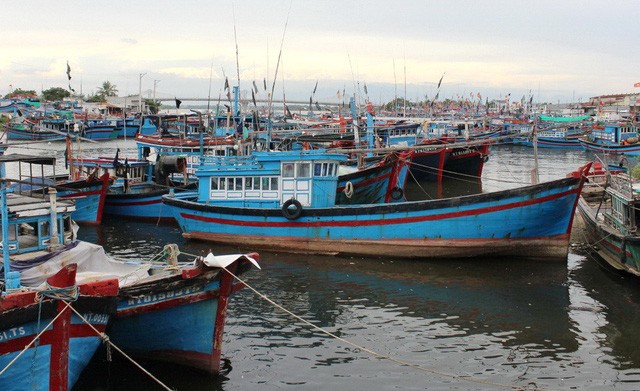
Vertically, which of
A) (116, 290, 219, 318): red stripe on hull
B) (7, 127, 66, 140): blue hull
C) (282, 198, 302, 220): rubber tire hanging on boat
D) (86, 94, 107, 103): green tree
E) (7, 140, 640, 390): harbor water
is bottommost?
(7, 140, 640, 390): harbor water

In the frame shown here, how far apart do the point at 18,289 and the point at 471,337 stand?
9904 mm

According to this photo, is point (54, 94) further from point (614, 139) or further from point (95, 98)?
point (614, 139)

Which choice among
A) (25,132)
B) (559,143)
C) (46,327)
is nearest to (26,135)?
(25,132)

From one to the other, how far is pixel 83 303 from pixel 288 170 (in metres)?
13.0

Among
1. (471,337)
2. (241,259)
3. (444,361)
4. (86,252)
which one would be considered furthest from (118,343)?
(471,337)

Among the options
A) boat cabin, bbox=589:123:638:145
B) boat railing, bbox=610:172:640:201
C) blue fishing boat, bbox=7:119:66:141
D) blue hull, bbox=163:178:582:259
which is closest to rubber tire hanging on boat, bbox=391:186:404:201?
Result: blue hull, bbox=163:178:582:259

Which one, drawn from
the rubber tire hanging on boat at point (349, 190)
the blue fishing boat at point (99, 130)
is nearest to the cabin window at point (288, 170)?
the rubber tire hanging on boat at point (349, 190)

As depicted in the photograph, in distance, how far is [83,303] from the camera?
1169 centimetres

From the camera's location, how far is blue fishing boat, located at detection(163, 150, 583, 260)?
22141 mm

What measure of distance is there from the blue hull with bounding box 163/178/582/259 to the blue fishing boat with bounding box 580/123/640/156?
38525mm

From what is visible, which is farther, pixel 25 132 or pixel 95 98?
pixel 95 98

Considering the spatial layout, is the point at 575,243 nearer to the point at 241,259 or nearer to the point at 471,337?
the point at 471,337

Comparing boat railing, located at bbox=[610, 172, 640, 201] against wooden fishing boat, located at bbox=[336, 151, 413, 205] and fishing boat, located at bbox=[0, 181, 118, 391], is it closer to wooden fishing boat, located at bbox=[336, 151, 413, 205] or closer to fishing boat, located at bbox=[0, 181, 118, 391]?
wooden fishing boat, located at bbox=[336, 151, 413, 205]

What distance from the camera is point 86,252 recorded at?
14453mm
